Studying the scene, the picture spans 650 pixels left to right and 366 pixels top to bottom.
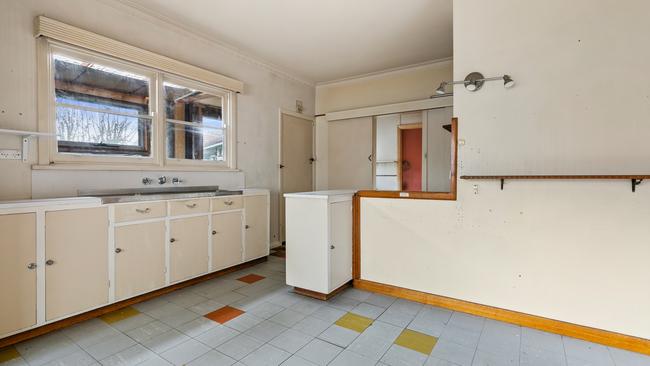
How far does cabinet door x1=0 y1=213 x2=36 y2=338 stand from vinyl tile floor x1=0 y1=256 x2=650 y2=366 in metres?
0.20

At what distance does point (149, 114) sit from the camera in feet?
10.2

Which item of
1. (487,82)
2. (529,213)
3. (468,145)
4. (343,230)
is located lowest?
(343,230)

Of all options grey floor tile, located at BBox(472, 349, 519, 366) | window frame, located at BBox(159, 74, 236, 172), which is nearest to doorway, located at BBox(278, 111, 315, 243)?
window frame, located at BBox(159, 74, 236, 172)

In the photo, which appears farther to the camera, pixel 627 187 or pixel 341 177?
pixel 341 177

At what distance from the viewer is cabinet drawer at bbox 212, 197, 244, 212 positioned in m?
3.26

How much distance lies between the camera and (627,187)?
6.53 ft

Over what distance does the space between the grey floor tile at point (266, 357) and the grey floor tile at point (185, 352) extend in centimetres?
32

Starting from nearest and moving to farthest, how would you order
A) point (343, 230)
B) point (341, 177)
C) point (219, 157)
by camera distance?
point (343, 230)
point (219, 157)
point (341, 177)

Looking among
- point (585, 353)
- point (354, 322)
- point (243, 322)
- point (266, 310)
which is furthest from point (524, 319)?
point (243, 322)

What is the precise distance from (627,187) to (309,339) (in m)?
2.37

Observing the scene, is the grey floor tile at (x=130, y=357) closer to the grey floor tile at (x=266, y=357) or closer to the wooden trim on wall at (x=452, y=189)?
the grey floor tile at (x=266, y=357)

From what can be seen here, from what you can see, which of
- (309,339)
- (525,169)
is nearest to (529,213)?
(525,169)

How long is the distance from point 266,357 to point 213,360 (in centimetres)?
32

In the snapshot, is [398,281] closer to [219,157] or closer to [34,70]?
[219,157]
